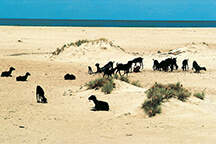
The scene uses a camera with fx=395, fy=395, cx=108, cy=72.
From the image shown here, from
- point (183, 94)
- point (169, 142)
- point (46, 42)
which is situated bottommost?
point (169, 142)

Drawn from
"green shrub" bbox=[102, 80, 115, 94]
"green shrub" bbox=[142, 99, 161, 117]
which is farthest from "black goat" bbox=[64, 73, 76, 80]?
"green shrub" bbox=[142, 99, 161, 117]

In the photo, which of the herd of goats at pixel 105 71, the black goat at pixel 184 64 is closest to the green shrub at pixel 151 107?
the herd of goats at pixel 105 71

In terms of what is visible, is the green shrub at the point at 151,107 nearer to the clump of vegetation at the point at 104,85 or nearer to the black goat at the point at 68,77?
the clump of vegetation at the point at 104,85

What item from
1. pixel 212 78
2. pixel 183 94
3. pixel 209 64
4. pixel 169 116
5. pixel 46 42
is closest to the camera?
pixel 169 116

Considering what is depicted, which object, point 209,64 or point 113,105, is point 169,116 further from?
point 209,64

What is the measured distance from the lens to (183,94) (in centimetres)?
1110

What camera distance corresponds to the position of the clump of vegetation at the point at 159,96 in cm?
1022

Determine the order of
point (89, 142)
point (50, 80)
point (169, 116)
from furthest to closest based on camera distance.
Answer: point (50, 80) < point (169, 116) < point (89, 142)

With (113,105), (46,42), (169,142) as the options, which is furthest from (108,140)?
(46,42)

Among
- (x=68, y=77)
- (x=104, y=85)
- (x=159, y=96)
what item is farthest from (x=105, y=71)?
(x=159, y=96)

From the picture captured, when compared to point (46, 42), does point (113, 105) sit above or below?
below

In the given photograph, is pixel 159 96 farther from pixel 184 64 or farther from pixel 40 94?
pixel 184 64

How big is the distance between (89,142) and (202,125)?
9.48 feet

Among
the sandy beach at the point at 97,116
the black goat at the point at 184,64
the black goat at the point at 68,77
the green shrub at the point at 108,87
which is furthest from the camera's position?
the black goat at the point at 184,64
